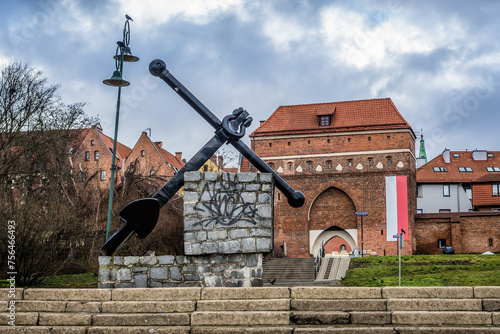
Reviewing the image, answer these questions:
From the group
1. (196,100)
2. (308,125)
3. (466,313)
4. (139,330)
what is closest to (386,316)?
(466,313)

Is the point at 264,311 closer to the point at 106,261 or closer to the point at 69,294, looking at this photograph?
the point at 69,294

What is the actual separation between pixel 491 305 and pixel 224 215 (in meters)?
5.06

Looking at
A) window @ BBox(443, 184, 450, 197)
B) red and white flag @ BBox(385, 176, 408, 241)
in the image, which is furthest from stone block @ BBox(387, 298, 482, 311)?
window @ BBox(443, 184, 450, 197)

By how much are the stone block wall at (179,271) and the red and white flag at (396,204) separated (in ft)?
111

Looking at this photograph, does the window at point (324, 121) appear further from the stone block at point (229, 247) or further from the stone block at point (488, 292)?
the stone block at point (488, 292)

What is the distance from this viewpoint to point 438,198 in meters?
56.9

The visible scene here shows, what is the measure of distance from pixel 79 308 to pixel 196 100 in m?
5.68

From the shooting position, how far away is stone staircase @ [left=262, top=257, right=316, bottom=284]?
25.0 m

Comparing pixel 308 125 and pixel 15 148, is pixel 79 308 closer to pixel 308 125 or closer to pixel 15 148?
pixel 15 148

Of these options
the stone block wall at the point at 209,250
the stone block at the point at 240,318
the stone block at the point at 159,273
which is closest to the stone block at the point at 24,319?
the stone block at the point at 240,318

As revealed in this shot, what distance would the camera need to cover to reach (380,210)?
144 ft

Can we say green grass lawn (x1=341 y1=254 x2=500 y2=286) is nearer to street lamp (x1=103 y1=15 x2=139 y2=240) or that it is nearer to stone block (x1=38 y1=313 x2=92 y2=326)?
street lamp (x1=103 y1=15 x2=139 y2=240)

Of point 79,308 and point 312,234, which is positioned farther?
point 312,234

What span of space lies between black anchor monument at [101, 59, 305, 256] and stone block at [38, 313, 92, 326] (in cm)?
273
